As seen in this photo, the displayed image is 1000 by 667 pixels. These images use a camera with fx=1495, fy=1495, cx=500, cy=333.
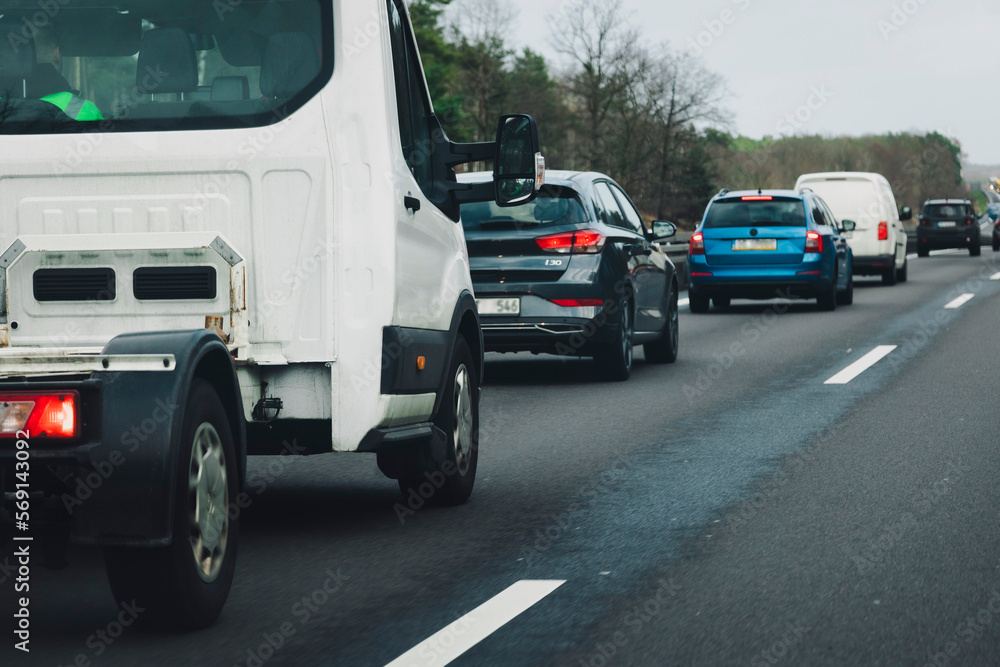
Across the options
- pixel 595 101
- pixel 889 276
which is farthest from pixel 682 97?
pixel 889 276

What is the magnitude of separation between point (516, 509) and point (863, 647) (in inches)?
103

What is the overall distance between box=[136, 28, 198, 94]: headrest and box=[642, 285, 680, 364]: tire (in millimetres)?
8738

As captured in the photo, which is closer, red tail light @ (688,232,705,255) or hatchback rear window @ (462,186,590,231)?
hatchback rear window @ (462,186,590,231)

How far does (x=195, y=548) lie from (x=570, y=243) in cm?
739

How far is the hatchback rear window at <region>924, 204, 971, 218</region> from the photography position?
46.7m

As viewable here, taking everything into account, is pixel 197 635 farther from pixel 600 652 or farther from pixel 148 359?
pixel 600 652

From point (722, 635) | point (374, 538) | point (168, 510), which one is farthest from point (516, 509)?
point (168, 510)

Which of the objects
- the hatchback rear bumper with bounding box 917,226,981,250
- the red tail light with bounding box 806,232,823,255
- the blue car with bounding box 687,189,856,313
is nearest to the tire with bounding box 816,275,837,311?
the blue car with bounding box 687,189,856,313

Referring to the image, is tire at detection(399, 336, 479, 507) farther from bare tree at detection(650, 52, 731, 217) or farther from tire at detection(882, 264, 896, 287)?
bare tree at detection(650, 52, 731, 217)

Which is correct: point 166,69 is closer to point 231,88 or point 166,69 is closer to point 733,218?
point 231,88

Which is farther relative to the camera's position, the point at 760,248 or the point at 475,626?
the point at 760,248

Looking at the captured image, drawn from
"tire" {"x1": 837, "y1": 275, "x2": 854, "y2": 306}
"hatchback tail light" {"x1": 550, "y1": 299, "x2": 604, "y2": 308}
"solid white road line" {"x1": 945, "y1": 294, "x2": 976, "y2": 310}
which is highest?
"hatchback tail light" {"x1": 550, "y1": 299, "x2": 604, "y2": 308}

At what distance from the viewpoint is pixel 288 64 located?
544 centimetres

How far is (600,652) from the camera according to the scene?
430 cm
